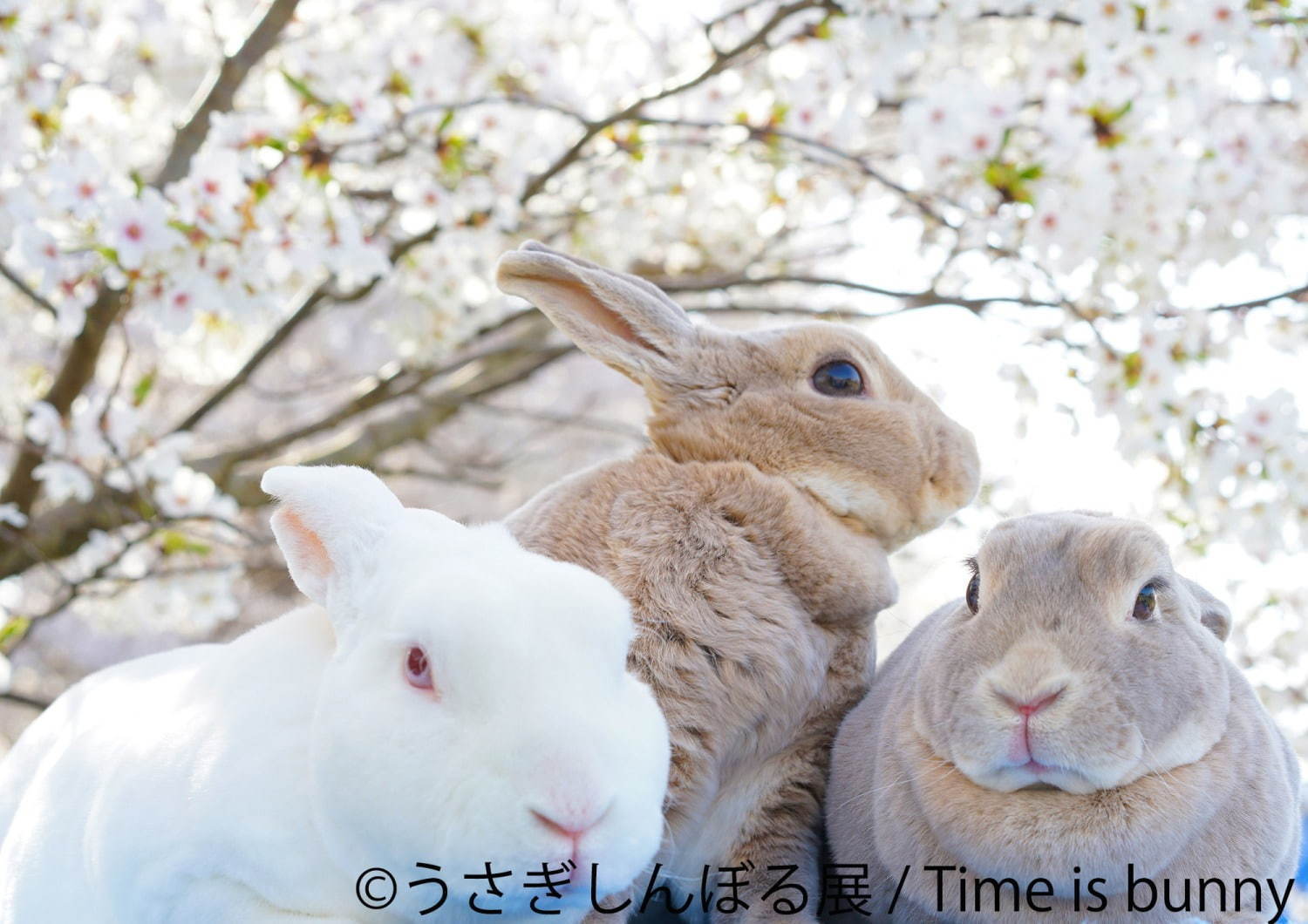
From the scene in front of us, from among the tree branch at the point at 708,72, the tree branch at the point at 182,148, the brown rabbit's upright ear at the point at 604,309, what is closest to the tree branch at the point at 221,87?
the tree branch at the point at 182,148

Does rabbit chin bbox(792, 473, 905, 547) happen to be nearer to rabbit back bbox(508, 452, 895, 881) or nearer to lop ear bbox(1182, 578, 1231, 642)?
rabbit back bbox(508, 452, 895, 881)

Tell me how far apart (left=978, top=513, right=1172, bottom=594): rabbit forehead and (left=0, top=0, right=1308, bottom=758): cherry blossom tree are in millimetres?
1410

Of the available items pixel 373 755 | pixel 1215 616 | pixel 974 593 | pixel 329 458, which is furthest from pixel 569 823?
pixel 329 458

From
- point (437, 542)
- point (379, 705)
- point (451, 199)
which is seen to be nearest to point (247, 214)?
point (451, 199)

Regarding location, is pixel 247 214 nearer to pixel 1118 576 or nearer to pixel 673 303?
pixel 673 303

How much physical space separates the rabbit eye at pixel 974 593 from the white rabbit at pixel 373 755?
0.39 metres

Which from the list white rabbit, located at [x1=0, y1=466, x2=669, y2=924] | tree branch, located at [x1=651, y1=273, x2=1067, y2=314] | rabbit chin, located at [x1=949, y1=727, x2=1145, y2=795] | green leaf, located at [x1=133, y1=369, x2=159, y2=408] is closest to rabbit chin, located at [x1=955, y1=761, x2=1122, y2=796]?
rabbit chin, located at [x1=949, y1=727, x2=1145, y2=795]

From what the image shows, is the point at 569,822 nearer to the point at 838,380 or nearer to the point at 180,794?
the point at 180,794

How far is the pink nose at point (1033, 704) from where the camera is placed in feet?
3.24

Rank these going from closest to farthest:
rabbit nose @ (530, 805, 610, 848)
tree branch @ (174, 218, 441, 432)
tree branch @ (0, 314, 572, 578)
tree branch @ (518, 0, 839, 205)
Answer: rabbit nose @ (530, 805, 610, 848)
tree branch @ (518, 0, 839, 205)
tree branch @ (0, 314, 572, 578)
tree branch @ (174, 218, 441, 432)

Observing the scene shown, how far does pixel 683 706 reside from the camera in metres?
1.14

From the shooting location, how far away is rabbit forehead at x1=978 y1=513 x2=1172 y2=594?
1.07 metres

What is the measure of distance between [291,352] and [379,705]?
851cm

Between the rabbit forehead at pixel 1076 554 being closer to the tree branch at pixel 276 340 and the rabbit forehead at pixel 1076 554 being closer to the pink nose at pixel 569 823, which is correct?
the pink nose at pixel 569 823
